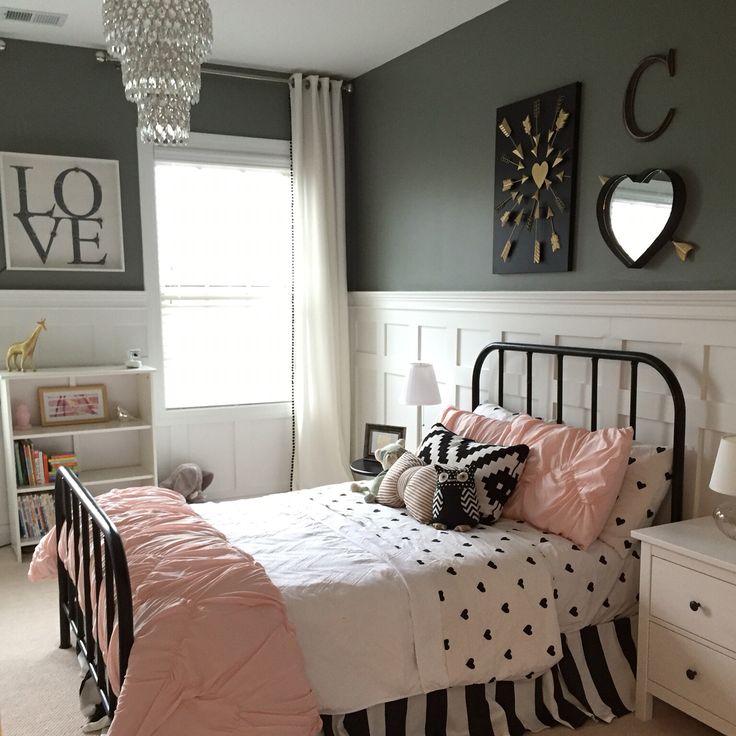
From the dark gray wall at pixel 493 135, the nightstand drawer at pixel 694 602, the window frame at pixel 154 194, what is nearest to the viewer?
the nightstand drawer at pixel 694 602

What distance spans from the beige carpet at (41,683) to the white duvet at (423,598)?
1.20 ft

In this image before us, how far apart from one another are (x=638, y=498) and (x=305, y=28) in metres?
2.81

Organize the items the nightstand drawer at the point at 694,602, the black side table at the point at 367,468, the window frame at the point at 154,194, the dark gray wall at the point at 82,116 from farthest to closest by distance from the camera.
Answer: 1. the window frame at the point at 154,194
2. the dark gray wall at the point at 82,116
3. the black side table at the point at 367,468
4. the nightstand drawer at the point at 694,602

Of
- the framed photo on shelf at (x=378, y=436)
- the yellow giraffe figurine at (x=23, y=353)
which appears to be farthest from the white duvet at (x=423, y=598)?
the yellow giraffe figurine at (x=23, y=353)

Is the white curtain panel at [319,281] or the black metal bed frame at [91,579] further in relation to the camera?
the white curtain panel at [319,281]

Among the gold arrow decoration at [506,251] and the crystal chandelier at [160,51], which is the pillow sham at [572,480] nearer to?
the gold arrow decoration at [506,251]

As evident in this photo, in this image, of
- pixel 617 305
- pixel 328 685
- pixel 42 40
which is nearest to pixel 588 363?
pixel 617 305

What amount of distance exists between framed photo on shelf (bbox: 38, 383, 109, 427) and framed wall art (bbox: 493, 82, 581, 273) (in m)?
2.31

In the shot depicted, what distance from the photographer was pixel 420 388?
3670 mm

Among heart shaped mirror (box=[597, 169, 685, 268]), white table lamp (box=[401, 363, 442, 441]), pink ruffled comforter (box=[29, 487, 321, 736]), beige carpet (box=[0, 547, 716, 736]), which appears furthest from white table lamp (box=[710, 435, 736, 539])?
white table lamp (box=[401, 363, 442, 441])

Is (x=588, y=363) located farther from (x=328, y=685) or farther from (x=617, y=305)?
(x=328, y=685)

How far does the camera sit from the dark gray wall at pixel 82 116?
4004 mm

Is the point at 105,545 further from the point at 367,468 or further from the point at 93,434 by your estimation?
the point at 93,434

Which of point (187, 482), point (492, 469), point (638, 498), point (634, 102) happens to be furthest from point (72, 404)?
point (634, 102)
